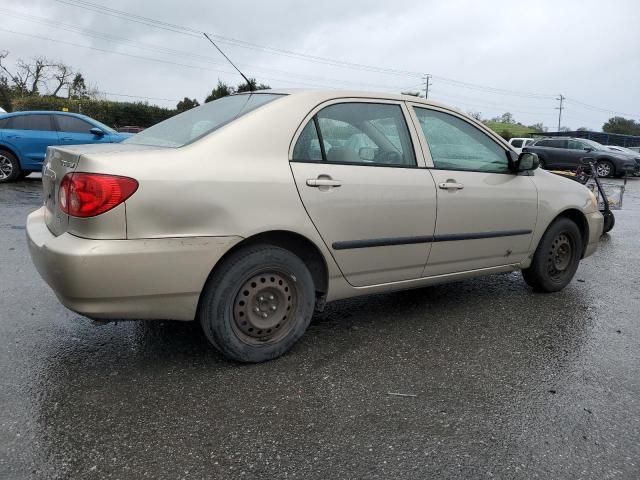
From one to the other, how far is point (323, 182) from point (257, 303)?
797mm

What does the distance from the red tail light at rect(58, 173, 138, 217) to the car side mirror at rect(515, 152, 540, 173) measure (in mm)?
2917

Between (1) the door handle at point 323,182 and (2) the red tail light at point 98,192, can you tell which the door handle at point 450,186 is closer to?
(1) the door handle at point 323,182

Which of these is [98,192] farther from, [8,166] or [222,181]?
[8,166]

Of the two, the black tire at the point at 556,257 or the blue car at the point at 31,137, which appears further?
the blue car at the point at 31,137

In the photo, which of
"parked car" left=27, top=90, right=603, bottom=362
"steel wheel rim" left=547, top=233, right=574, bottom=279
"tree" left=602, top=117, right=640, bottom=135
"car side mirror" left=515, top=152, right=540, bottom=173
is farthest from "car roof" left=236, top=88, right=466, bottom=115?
"tree" left=602, top=117, right=640, bottom=135

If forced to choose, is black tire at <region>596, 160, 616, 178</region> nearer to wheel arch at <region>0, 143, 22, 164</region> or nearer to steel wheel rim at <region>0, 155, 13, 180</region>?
wheel arch at <region>0, 143, 22, 164</region>

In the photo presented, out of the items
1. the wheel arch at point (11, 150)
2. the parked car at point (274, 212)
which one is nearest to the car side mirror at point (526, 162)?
the parked car at point (274, 212)

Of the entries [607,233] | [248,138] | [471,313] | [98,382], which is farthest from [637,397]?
[607,233]

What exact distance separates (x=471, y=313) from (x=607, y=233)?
5.32 meters

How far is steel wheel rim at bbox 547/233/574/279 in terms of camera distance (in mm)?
4551

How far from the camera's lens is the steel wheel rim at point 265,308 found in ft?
9.69

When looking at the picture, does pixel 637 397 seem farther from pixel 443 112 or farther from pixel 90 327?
pixel 90 327

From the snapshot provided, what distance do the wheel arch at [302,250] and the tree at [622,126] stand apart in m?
76.5

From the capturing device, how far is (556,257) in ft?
15.1
